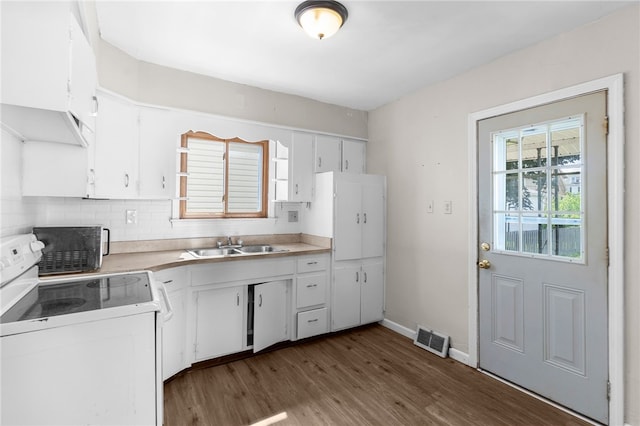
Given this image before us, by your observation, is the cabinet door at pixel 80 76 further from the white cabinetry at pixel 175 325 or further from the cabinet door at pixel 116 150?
the white cabinetry at pixel 175 325

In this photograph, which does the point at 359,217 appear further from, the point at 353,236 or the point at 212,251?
the point at 212,251

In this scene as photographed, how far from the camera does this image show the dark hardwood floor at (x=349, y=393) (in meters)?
2.04

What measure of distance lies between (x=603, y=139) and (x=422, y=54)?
135 cm

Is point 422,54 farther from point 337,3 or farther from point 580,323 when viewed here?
point 580,323

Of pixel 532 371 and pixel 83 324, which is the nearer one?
pixel 83 324

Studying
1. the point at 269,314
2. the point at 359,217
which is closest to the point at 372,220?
the point at 359,217

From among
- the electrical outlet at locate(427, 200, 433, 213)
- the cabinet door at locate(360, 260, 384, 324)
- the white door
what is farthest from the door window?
the cabinet door at locate(360, 260, 384, 324)

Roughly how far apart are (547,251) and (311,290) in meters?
1.97

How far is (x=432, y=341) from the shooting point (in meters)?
3.00

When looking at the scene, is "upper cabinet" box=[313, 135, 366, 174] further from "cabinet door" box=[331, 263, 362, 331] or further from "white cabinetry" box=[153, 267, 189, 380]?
"white cabinetry" box=[153, 267, 189, 380]

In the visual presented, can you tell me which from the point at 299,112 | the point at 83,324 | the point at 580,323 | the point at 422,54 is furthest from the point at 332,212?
the point at 83,324

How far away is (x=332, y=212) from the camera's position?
10.8 feet

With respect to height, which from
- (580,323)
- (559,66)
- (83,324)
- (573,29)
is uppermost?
(573,29)

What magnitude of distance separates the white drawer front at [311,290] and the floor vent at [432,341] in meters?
0.98
